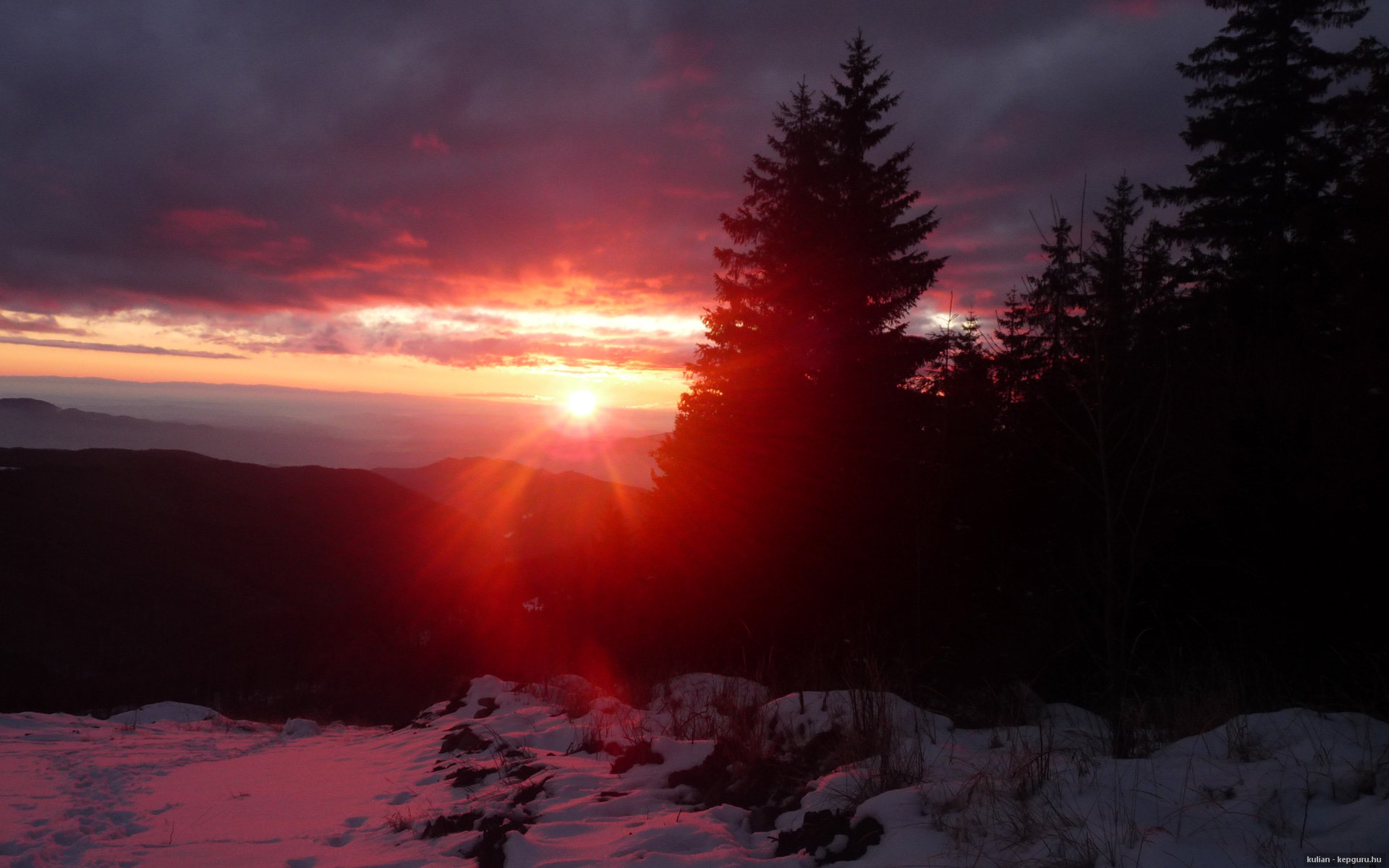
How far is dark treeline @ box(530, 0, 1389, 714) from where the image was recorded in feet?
42.0

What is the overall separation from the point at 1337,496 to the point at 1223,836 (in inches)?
391

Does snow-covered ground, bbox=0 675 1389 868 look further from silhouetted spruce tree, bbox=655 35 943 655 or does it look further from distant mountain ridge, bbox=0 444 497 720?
distant mountain ridge, bbox=0 444 497 720

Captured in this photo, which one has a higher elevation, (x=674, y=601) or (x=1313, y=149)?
(x=1313, y=149)

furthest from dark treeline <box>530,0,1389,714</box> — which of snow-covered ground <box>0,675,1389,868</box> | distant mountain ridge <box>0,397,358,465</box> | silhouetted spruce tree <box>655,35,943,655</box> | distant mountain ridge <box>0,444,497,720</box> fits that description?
distant mountain ridge <box>0,397,358,465</box>

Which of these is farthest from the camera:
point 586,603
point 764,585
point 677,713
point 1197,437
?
point 586,603

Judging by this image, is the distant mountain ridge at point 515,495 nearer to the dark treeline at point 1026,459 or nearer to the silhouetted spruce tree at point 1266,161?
the dark treeline at point 1026,459

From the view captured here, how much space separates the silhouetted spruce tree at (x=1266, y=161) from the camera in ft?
56.2

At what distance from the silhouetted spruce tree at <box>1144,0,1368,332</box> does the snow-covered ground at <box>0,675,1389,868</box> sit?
16.5 metres

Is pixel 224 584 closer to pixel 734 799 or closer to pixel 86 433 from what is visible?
pixel 734 799

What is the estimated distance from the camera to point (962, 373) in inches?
714

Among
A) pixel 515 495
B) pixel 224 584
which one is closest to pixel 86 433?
pixel 515 495

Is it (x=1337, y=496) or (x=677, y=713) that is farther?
(x=1337, y=496)

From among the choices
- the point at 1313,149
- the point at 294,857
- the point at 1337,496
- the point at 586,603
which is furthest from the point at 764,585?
the point at 1313,149

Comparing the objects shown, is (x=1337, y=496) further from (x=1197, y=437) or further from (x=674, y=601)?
(x=674, y=601)
